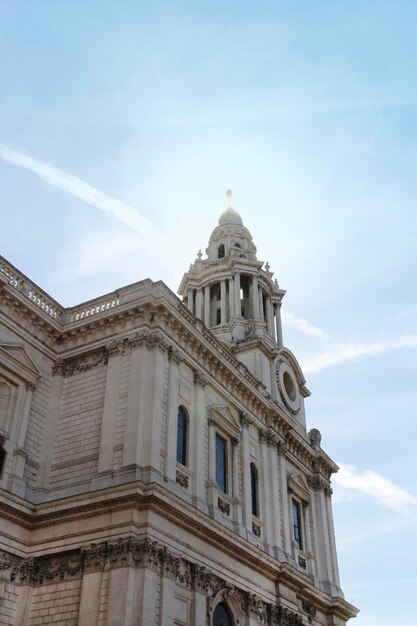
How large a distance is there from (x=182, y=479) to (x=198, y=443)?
1865mm

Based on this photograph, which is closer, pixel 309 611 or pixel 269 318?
pixel 309 611

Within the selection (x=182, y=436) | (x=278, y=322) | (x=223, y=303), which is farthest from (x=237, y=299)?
(x=182, y=436)

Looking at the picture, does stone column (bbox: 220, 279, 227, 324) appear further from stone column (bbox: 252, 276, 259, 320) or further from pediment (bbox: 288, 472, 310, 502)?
pediment (bbox: 288, 472, 310, 502)

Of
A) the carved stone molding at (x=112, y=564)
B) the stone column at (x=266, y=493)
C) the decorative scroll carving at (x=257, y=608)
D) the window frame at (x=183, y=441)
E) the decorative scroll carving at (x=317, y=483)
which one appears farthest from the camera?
the decorative scroll carving at (x=317, y=483)

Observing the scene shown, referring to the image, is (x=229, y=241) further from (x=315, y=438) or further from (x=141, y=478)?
(x=141, y=478)

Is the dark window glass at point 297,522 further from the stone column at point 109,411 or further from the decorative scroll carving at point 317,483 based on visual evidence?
the stone column at point 109,411

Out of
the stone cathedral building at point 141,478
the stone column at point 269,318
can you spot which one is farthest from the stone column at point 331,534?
the stone column at point 269,318

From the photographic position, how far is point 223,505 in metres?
26.4

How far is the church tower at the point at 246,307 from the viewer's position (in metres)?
36.2

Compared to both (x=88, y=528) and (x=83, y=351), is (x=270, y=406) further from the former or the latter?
(x=88, y=528)

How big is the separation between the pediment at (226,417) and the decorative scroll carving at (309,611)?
839 cm

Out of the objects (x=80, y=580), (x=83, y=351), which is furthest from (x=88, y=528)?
(x=83, y=351)

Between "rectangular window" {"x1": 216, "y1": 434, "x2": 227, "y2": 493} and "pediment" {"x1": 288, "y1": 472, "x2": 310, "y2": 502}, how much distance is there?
6.22m

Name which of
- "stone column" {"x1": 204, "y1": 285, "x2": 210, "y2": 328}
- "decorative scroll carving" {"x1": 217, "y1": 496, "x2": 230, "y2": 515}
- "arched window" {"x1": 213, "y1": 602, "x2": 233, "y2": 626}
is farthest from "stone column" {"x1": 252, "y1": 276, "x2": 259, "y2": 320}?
"arched window" {"x1": 213, "y1": 602, "x2": 233, "y2": 626}
